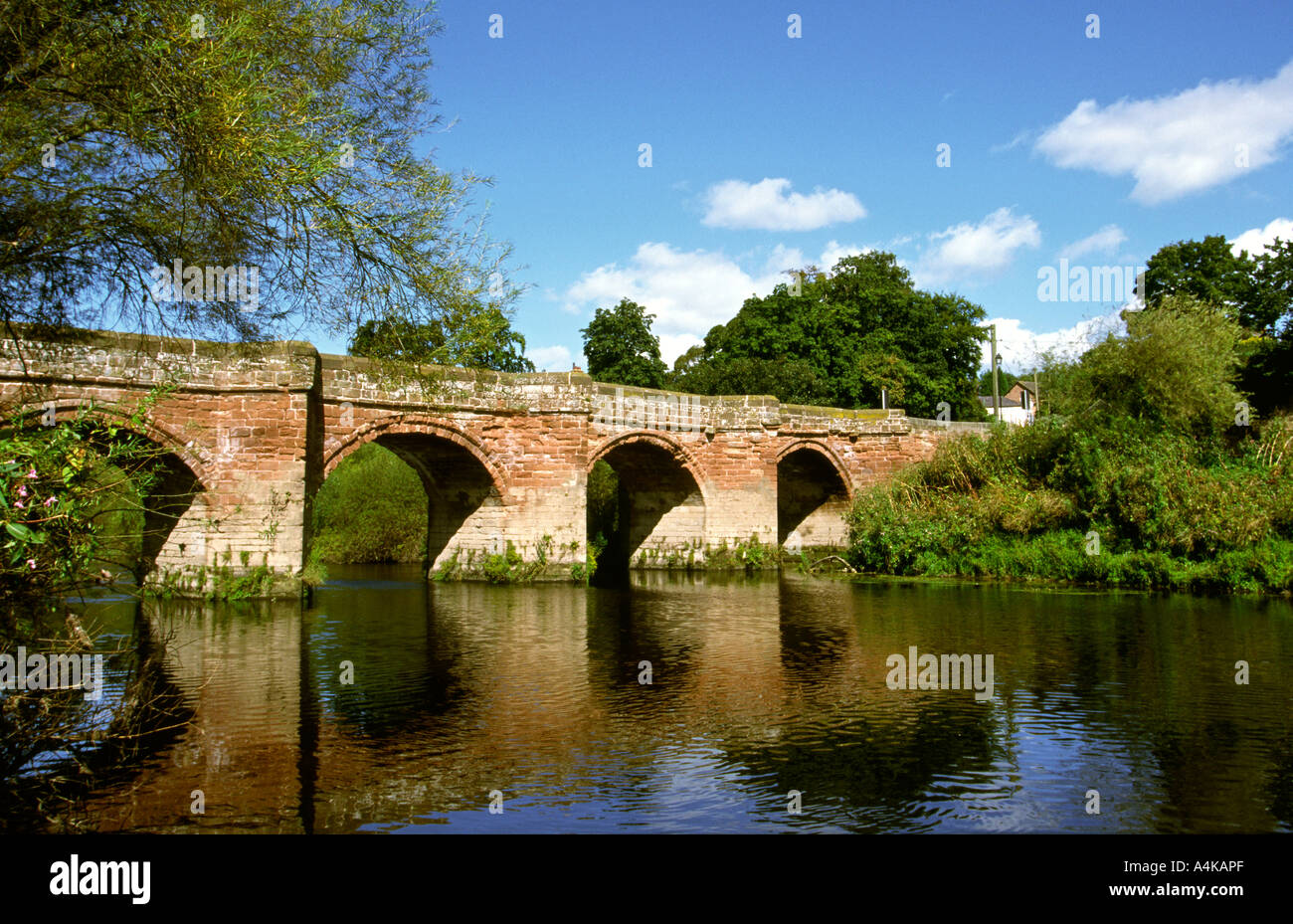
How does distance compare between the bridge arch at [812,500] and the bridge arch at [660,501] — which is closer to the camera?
the bridge arch at [660,501]

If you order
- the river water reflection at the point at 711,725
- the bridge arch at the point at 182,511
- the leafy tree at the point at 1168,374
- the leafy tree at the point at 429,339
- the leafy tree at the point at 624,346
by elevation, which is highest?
the leafy tree at the point at 624,346

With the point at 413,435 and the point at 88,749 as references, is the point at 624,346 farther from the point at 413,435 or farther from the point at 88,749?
the point at 88,749

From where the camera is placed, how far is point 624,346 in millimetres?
38719

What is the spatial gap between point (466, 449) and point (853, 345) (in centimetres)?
2460

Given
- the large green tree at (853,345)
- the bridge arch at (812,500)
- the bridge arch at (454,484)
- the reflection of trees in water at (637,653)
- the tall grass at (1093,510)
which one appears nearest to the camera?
the reflection of trees in water at (637,653)

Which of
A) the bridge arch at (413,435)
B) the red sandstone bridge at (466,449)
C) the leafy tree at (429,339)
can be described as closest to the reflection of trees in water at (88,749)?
the red sandstone bridge at (466,449)

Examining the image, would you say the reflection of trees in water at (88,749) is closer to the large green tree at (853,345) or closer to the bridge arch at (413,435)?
the bridge arch at (413,435)

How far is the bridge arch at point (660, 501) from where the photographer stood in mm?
23000

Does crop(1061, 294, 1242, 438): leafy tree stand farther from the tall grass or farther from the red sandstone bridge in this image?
the red sandstone bridge

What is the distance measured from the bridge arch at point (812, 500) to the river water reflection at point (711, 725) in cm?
1150

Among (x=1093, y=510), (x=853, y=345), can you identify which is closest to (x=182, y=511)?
(x=1093, y=510)

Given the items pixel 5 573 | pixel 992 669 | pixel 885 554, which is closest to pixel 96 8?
pixel 5 573

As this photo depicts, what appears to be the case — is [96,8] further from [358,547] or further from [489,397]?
[358,547]
